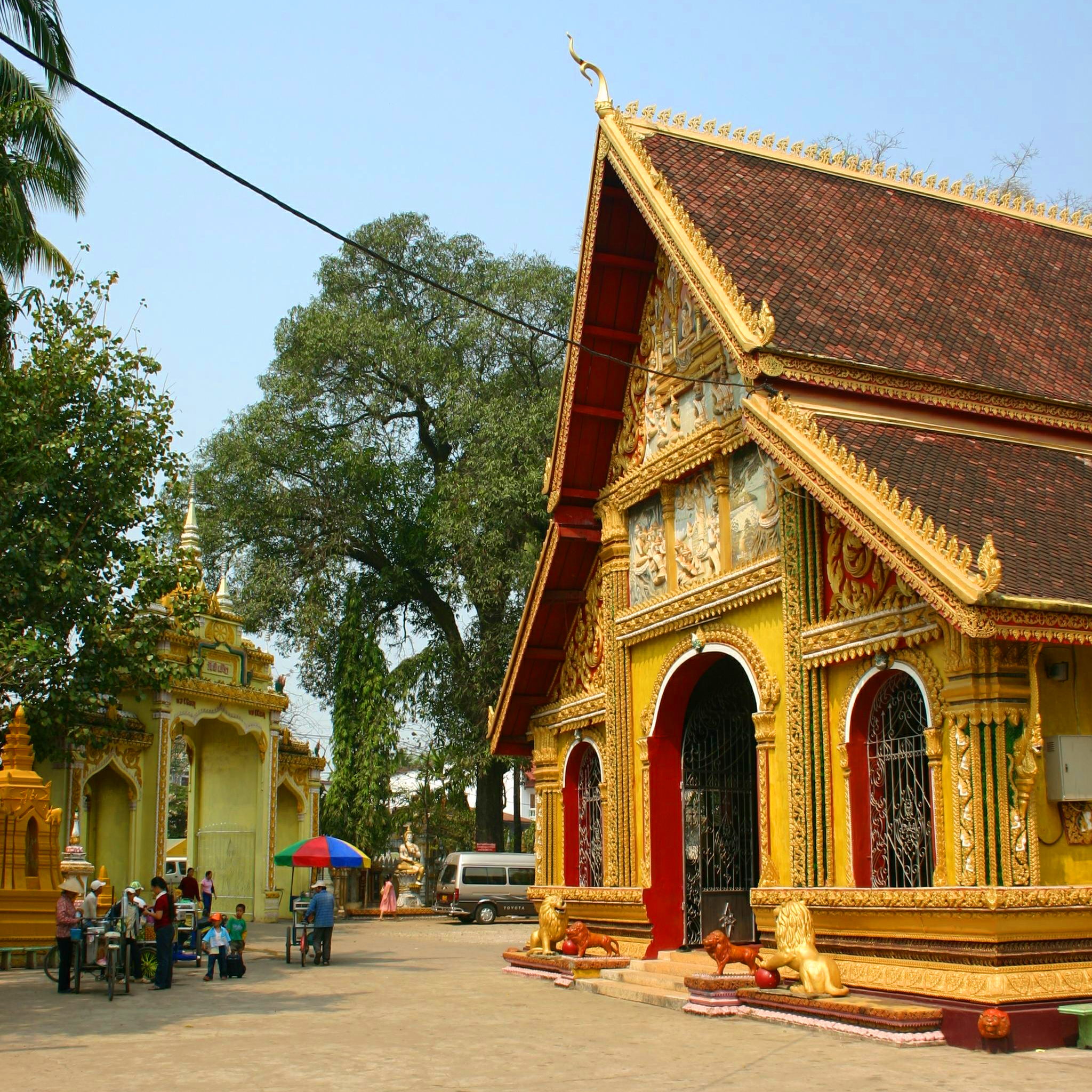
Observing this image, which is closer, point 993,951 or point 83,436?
point 993,951

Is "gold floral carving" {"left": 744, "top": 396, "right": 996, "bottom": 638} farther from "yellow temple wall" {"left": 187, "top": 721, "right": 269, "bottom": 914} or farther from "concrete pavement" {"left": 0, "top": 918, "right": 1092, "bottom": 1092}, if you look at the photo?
"yellow temple wall" {"left": 187, "top": 721, "right": 269, "bottom": 914}

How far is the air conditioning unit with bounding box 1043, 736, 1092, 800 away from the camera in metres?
10.3

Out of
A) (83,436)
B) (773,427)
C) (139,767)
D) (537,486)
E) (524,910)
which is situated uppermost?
(537,486)

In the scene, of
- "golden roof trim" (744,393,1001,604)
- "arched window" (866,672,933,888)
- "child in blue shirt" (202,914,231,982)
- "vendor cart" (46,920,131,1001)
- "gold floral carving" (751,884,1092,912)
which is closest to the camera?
"golden roof trim" (744,393,1001,604)

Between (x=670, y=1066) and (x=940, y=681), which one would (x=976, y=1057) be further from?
(x=940, y=681)

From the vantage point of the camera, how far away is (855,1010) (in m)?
10.3

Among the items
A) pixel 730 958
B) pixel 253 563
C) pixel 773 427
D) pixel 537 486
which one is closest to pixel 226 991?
pixel 730 958

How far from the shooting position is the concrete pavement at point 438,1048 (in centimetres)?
875

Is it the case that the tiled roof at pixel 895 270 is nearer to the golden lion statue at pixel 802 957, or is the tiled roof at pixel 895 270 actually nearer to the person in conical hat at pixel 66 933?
the golden lion statue at pixel 802 957

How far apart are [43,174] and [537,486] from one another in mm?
17775

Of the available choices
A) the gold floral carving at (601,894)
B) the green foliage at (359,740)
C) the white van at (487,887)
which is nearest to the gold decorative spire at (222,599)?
the green foliage at (359,740)

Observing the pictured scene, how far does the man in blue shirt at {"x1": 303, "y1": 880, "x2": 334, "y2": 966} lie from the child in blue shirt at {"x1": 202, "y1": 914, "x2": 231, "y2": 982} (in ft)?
5.90

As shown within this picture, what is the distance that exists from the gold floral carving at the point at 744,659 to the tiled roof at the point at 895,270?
116 inches

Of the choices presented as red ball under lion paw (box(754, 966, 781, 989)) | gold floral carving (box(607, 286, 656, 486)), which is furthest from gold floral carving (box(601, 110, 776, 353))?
red ball under lion paw (box(754, 966, 781, 989))
